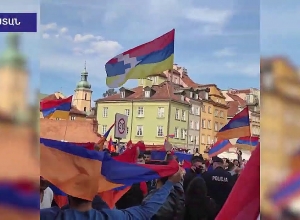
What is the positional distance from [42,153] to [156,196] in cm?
68

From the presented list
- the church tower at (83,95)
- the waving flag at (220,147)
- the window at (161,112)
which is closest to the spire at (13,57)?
the waving flag at (220,147)

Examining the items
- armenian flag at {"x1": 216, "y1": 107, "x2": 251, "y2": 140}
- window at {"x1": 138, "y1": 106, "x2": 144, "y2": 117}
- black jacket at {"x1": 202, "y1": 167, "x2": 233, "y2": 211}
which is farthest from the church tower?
black jacket at {"x1": 202, "y1": 167, "x2": 233, "y2": 211}

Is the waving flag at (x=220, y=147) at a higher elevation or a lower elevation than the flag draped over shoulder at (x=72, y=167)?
lower

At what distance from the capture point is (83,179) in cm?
232

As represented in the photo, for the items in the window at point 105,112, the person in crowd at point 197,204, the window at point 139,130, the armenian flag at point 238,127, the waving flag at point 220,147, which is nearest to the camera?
the person in crowd at point 197,204

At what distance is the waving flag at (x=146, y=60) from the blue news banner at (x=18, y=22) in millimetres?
5122

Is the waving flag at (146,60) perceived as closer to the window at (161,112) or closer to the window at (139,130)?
the window at (161,112)

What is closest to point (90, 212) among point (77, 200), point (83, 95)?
point (77, 200)

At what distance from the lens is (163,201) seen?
257cm

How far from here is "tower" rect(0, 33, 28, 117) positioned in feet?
6.54

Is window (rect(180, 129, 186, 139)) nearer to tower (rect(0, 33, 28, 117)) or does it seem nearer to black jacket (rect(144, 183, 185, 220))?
black jacket (rect(144, 183, 185, 220))

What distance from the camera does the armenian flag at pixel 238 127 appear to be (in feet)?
29.2

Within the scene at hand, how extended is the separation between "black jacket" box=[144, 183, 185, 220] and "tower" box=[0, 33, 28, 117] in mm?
1652

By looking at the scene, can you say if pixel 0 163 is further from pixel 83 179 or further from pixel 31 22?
pixel 31 22
